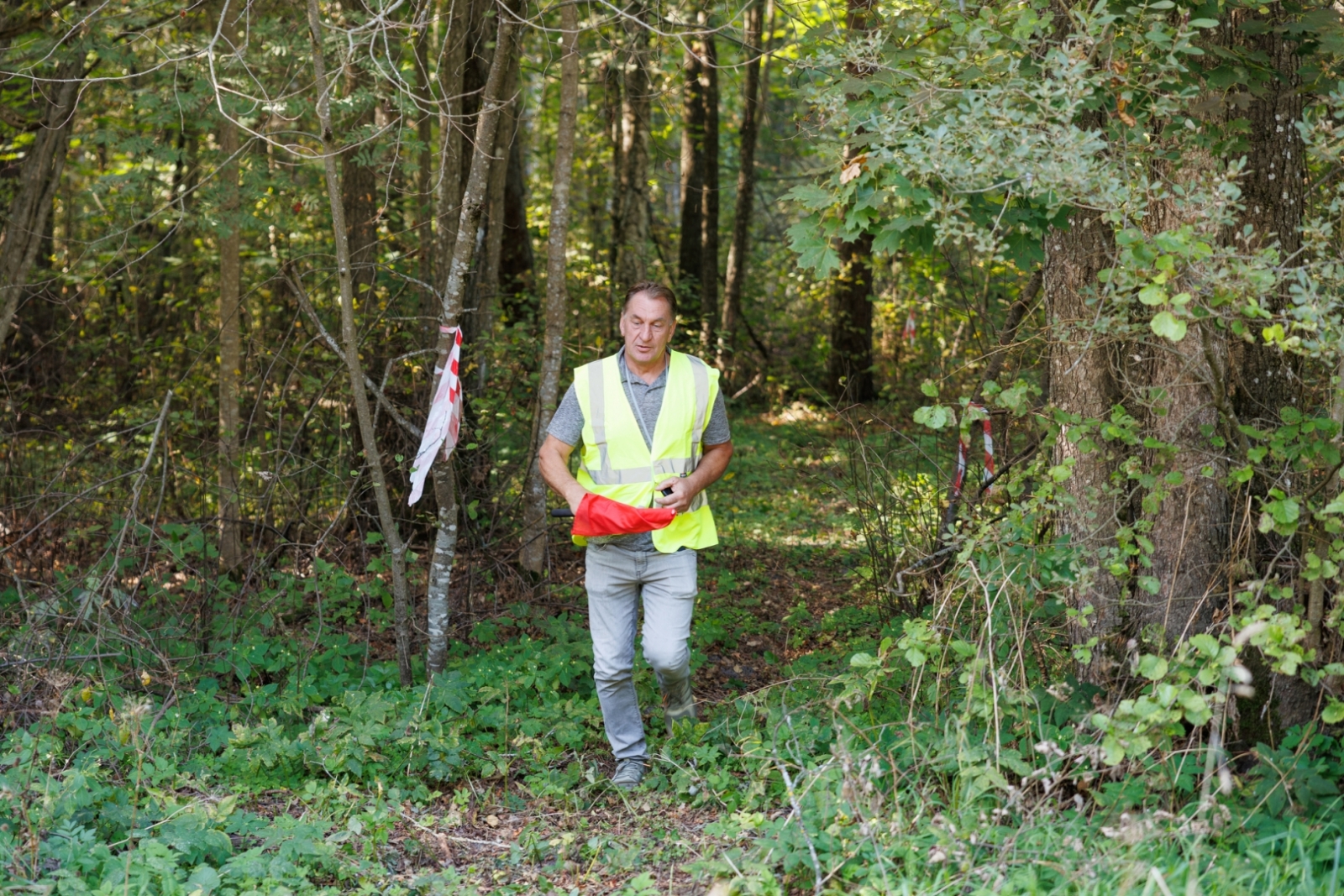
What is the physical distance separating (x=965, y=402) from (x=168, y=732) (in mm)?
3567

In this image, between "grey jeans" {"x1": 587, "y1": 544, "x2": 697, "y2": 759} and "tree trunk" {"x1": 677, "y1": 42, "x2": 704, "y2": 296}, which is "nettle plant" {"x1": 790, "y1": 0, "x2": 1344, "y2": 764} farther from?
"tree trunk" {"x1": 677, "y1": 42, "x2": 704, "y2": 296}

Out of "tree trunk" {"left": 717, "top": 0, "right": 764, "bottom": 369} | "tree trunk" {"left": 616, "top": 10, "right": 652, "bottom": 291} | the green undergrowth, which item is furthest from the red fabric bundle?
"tree trunk" {"left": 717, "top": 0, "right": 764, "bottom": 369}

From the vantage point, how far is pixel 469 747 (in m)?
4.95

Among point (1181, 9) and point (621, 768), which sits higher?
point (1181, 9)

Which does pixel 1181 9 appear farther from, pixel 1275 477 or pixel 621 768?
pixel 621 768

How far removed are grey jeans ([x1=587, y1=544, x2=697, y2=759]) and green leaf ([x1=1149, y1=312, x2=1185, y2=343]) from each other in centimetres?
220

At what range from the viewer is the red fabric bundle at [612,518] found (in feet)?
14.6

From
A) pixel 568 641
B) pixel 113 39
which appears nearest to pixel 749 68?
pixel 113 39

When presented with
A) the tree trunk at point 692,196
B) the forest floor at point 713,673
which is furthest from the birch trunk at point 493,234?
the tree trunk at point 692,196

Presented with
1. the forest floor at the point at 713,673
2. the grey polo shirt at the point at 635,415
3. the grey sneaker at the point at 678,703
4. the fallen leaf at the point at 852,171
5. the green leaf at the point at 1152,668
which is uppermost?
the fallen leaf at the point at 852,171

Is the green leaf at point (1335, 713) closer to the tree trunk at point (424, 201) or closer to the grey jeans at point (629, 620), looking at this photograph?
the grey jeans at point (629, 620)

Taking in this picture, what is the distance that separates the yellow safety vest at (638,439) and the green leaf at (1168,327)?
1922 millimetres

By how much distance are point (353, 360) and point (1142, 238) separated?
359cm

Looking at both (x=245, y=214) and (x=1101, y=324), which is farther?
(x=245, y=214)
